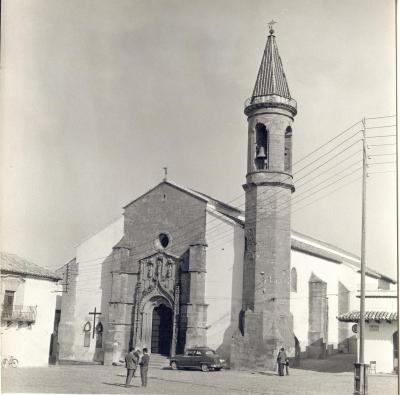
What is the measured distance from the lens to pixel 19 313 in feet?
76.0

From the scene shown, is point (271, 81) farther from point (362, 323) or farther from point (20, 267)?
point (20, 267)

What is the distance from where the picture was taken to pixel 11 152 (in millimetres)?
16641

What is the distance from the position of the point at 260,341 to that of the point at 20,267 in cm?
1106

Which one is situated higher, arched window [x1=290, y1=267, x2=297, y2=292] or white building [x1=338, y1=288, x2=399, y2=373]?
arched window [x1=290, y1=267, x2=297, y2=292]

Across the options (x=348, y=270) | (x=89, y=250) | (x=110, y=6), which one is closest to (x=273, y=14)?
(x=110, y=6)

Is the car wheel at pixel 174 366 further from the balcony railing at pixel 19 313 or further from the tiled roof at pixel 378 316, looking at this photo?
the tiled roof at pixel 378 316

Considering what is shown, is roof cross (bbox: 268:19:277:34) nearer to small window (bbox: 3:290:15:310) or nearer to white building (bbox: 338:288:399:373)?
white building (bbox: 338:288:399:373)

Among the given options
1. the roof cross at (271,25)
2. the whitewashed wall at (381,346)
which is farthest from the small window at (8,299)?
the roof cross at (271,25)

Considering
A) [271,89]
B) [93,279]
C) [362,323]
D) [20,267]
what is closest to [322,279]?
[271,89]

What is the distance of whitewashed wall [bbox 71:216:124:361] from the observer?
31922 mm

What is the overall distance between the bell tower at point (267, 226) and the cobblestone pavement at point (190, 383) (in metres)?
3.02

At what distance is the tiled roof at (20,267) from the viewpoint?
18953 mm

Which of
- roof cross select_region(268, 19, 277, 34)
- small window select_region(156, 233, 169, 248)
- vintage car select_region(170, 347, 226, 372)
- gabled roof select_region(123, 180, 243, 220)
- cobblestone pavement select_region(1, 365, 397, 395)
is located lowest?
cobblestone pavement select_region(1, 365, 397, 395)

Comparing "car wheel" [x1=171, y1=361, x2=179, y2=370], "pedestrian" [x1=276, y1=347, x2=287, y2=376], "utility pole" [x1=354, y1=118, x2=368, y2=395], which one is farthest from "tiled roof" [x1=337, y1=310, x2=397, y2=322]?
"car wheel" [x1=171, y1=361, x2=179, y2=370]
